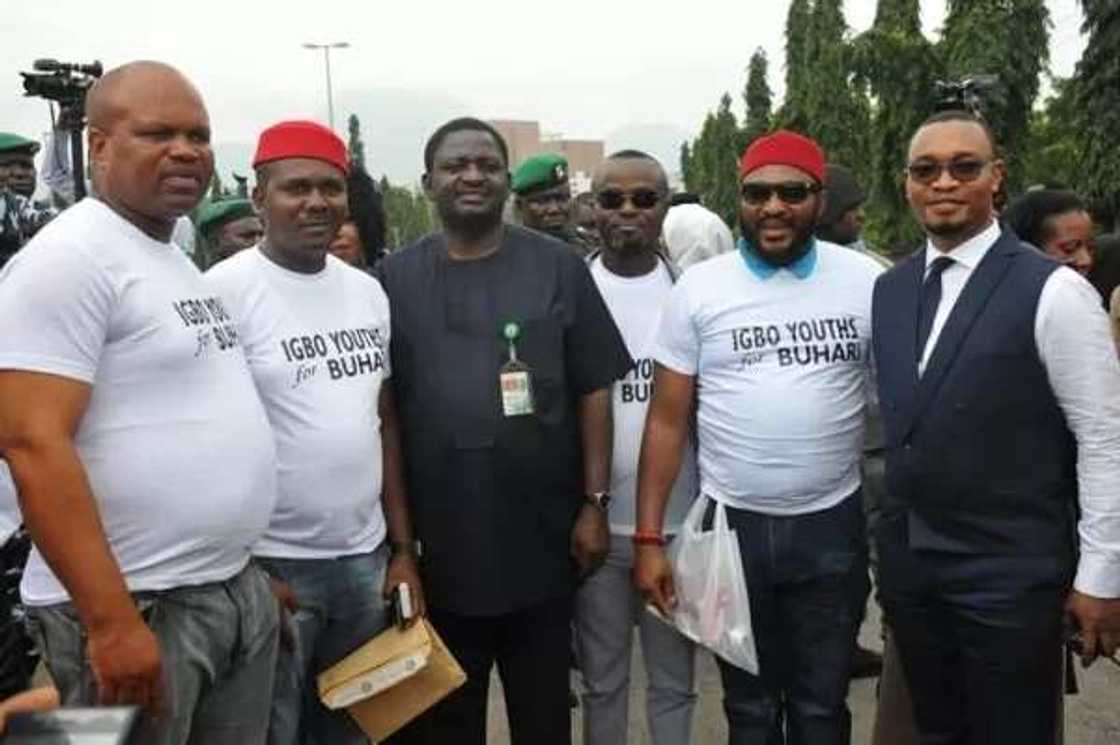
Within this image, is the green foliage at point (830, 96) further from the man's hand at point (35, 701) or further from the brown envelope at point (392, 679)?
the man's hand at point (35, 701)

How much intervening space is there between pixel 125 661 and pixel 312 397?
87cm

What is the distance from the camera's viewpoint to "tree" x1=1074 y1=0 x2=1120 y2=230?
26.0 meters

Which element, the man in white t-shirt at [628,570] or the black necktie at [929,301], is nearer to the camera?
the black necktie at [929,301]

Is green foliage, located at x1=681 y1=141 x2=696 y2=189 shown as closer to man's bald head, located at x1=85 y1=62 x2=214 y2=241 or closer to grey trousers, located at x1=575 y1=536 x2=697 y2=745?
grey trousers, located at x1=575 y1=536 x2=697 y2=745

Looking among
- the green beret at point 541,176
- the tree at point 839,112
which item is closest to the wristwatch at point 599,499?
the green beret at point 541,176

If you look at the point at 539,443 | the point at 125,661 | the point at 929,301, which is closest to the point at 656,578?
the point at 539,443

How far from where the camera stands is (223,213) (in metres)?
5.66

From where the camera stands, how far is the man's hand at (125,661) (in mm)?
2113

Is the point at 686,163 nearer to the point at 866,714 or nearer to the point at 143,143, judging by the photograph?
the point at 866,714

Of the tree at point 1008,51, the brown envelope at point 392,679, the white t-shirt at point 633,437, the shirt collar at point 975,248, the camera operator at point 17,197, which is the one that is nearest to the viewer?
the shirt collar at point 975,248

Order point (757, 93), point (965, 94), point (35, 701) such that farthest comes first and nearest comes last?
point (757, 93) < point (965, 94) < point (35, 701)

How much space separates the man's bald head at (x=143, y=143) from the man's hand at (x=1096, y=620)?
2.27 metres

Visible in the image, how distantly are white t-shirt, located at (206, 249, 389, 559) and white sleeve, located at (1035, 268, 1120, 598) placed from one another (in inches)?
66.3

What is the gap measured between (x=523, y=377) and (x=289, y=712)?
3.53 feet
